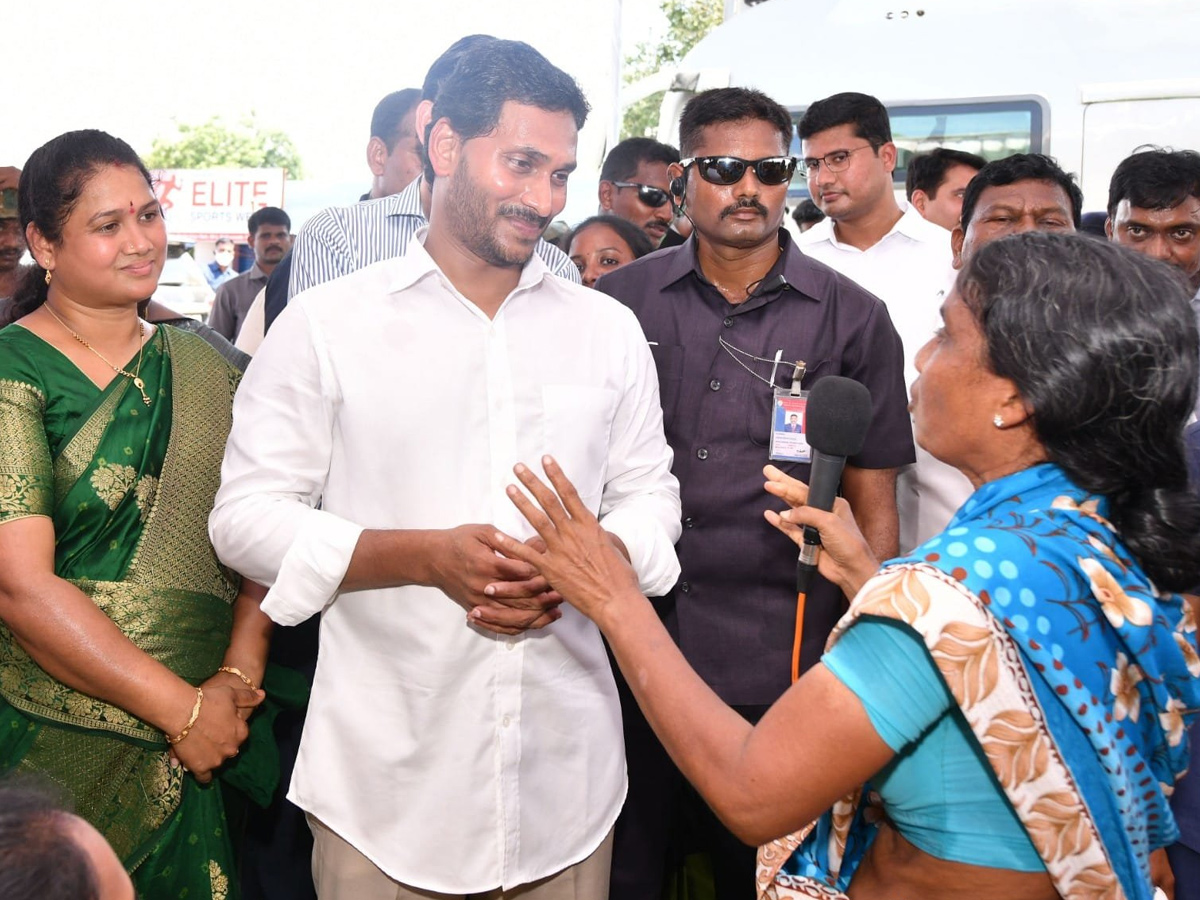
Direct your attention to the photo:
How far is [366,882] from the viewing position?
221 cm

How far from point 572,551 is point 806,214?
21.1 feet

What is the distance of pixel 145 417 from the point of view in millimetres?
2512

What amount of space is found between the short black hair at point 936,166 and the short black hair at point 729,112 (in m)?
2.82

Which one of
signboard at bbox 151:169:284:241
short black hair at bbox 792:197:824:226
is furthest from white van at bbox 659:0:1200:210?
signboard at bbox 151:169:284:241

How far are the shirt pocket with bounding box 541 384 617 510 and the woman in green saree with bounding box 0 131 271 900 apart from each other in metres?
0.83

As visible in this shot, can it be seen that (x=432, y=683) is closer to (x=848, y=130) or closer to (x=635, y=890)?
(x=635, y=890)

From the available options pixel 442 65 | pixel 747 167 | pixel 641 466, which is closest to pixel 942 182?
pixel 747 167

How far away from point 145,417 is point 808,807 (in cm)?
168

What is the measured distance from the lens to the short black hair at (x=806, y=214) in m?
7.82

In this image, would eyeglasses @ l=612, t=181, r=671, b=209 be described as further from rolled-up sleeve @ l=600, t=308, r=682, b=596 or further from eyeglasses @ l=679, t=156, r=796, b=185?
rolled-up sleeve @ l=600, t=308, r=682, b=596

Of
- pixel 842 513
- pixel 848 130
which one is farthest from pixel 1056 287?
pixel 848 130

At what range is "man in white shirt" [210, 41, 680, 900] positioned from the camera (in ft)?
7.11

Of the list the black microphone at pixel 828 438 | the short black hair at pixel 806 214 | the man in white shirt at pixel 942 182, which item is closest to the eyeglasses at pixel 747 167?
the black microphone at pixel 828 438

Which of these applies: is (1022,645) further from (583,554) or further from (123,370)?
(123,370)
